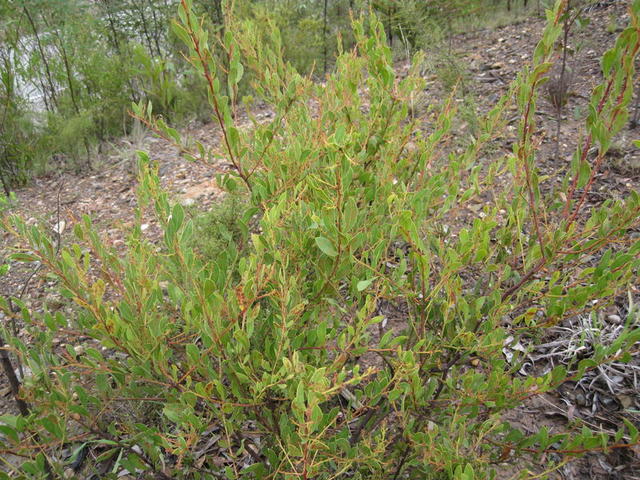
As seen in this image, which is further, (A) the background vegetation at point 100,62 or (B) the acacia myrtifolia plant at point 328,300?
(A) the background vegetation at point 100,62

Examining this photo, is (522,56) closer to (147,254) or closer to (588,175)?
(588,175)

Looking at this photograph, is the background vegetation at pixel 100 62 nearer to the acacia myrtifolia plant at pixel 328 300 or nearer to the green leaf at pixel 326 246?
the acacia myrtifolia plant at pixel 328 300

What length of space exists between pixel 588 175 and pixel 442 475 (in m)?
0.89

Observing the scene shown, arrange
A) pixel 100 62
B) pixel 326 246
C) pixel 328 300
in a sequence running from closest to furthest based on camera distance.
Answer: pixel 326 246 → pixel 328 300 → pixel 100 62

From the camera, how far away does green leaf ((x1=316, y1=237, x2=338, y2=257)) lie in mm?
1093

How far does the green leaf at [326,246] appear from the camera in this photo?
1093mm

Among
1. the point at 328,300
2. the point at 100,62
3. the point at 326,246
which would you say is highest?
the point at 100,62

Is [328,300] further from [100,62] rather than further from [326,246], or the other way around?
[100,62]

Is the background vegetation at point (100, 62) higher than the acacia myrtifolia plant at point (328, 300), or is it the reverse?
the background vegetation at point (100, 62)

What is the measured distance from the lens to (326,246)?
111 cm

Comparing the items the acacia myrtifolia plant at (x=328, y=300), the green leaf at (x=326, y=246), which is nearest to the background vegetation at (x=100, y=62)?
the acacia myrtifolia plant at (x=328, y=300)

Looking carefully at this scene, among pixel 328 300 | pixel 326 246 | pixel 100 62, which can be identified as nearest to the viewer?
pixel 326 246

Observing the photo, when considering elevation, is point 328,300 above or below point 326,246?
below

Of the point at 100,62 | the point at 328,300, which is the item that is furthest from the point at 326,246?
the point at 100,62
